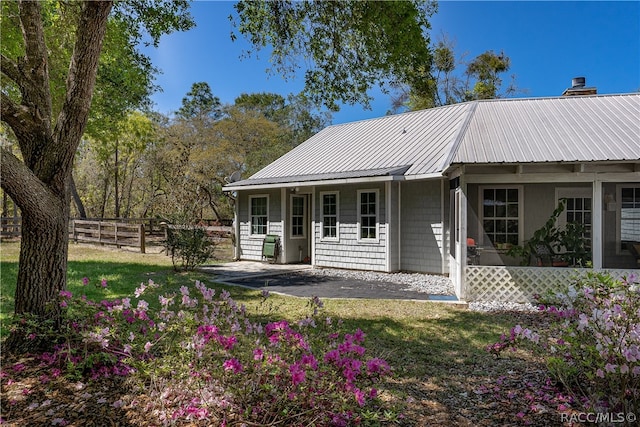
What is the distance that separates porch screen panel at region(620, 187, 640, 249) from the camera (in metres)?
9.41

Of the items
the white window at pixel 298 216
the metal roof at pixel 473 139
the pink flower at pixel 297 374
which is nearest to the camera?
the pink flower at pixel 297 374

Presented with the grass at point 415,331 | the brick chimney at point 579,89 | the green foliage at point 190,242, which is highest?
the brick chimney at point 579,89

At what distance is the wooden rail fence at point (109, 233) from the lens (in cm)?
1656

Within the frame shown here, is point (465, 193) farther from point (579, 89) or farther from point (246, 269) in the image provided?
point (579, 89)

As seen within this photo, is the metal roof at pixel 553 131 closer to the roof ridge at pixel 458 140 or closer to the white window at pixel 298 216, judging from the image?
the roof ridge at pixel 458 140

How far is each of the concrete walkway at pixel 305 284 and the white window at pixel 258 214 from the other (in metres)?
1.78

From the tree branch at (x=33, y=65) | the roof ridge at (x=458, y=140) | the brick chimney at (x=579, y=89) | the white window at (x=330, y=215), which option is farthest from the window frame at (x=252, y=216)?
the brick chimney at (x=579, y=89)

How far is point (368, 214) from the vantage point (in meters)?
11.6

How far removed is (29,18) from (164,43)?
3.23 m

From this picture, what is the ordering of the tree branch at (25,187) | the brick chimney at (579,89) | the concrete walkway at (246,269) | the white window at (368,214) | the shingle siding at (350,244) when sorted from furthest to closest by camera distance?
the brick chimney at (579,89)
the white window at (368,214)
the shingle siding at (350,244)
the concrete walkway at (246,269)
the tree branch at (25,187)

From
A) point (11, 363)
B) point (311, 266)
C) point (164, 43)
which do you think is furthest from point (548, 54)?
point (11, 363)

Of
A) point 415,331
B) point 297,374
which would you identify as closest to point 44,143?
point 297,374

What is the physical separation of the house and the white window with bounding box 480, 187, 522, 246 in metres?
0.03

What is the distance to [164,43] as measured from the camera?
7164 millimetres
